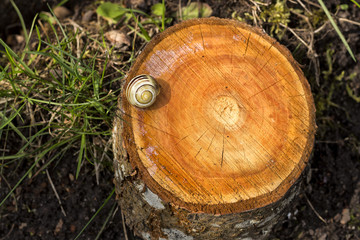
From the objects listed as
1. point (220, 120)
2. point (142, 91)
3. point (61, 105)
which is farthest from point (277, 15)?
point (61, 105)

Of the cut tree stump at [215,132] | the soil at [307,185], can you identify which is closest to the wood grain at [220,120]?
the cut tree stump at [215,132]

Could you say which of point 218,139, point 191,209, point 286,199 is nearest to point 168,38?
point 218,139

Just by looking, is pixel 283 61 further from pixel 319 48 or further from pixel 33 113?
pixel 33 113

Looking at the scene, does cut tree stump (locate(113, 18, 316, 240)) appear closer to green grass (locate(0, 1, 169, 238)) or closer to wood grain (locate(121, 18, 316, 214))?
wood grain (locate(121, 18, 316, 214))

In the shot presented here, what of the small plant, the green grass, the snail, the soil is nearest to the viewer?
the snail

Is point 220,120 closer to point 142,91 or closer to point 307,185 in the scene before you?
point 142,91

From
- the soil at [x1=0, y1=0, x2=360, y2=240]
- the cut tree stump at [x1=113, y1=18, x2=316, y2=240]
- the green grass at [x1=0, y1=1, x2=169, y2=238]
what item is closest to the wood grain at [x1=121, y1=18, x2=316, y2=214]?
the cut tree stump at [x1=113, y1=18, x2=316, y2=240]

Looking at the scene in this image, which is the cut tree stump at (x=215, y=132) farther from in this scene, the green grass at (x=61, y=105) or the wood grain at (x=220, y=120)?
the green grass at (x=61, y=105)
